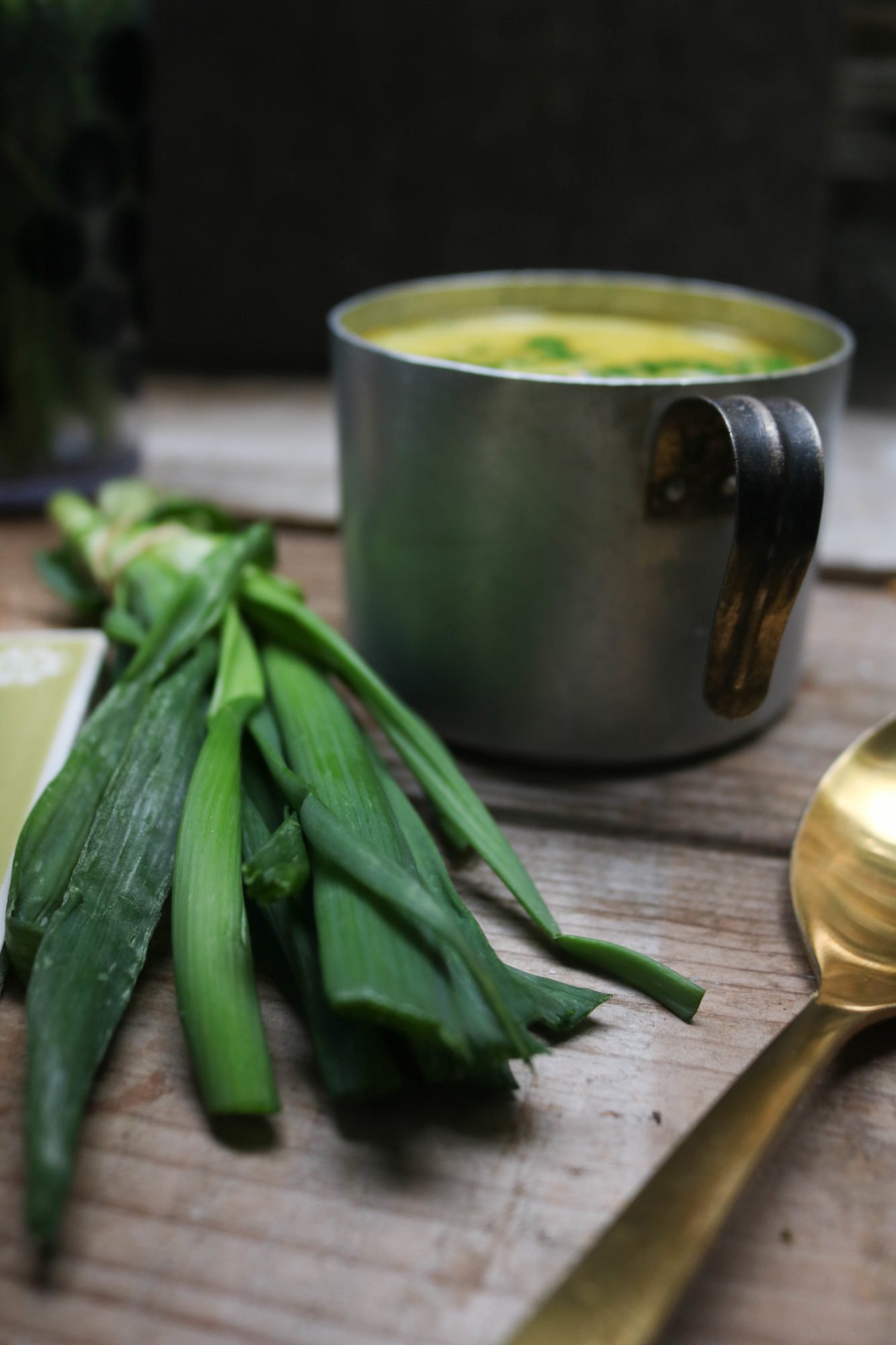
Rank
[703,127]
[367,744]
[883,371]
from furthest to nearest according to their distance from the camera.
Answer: [883,371] → [703,127] → [367,744]

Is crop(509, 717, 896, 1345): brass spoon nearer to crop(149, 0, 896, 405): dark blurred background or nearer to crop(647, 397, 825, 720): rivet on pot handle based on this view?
crop(647, 397, 825, 720): rivet on pot handle

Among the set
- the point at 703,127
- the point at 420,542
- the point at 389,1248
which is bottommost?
the point at 389,1248

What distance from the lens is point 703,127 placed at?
154 centimetres

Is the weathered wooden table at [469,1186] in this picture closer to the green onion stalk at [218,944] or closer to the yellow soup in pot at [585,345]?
the green onion stalk at [218,944]

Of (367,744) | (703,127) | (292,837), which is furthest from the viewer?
(703,127)

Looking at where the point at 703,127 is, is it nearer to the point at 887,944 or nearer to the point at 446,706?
the point at 446,706

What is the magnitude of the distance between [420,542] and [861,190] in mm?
1141

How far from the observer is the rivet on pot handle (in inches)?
24.2

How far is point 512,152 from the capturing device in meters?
1.59

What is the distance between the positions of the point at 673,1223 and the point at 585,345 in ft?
2.33

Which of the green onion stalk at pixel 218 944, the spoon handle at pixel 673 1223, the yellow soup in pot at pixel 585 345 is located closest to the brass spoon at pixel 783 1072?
the spoon handle at pixel 673 1223

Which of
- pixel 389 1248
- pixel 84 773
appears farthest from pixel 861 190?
pixel 389 1248

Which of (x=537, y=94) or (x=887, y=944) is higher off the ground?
(x=537, y=94)

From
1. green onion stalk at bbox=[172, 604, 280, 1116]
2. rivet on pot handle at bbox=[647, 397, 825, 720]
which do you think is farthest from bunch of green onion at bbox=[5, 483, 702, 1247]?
rivet on pot handle at bbox=[647, 397, 825, 720]
